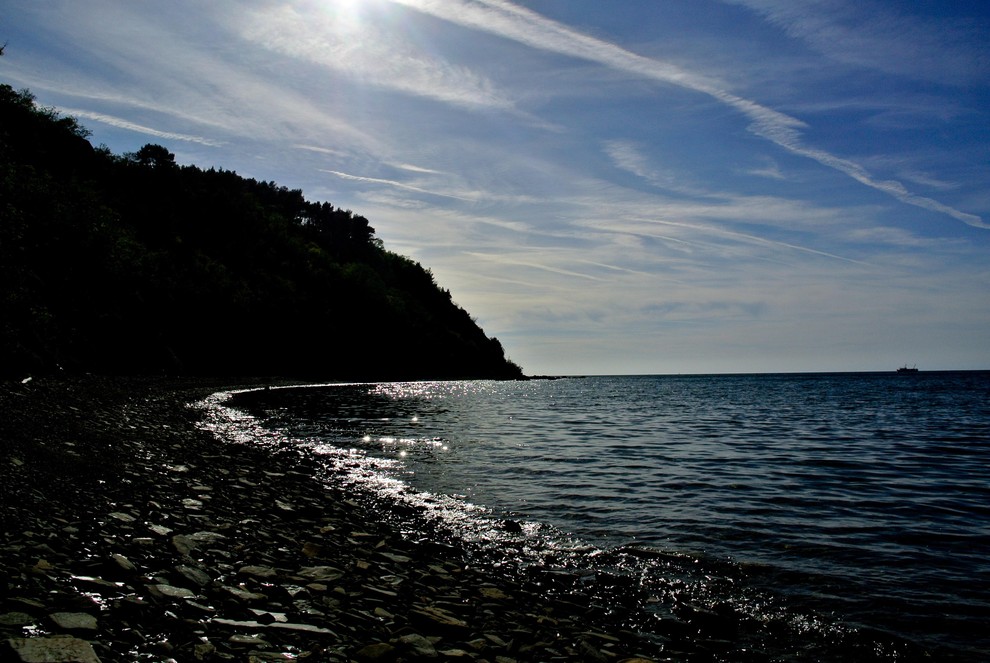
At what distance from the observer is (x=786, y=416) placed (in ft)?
160

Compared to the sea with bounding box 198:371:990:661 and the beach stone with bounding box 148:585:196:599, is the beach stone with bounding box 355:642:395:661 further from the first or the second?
the sea with bounding box 198:371:990:661

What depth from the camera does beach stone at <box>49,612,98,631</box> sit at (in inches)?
183

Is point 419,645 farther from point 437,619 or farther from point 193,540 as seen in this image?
point 193,540

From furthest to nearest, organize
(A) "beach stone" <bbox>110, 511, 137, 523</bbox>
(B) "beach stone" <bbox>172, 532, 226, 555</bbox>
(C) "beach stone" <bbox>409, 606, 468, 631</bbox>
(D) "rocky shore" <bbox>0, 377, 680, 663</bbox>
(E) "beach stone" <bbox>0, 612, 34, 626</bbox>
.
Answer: (A) "beach stone" <bbox>110, 511, 137, 523</bbox> → (B) "beach stone" <bbox>172, 532, 226, 555</bbox> → (C) "beach stone" <bbox>409, 606, 468, 631</bbox> → (D) "rocky shore" <bbox>0, 377, 680, 663</bbox> → (E) "beach stone" <bbox>0, 612, 34, 626</bbox>

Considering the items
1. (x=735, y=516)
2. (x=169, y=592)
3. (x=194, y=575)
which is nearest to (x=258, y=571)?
(x=194, y=575)

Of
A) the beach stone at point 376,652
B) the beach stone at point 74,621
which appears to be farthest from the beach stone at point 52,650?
the beach stone at point 376,652

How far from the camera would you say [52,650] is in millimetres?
4160

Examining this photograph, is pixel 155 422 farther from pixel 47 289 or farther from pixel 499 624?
pixel 47 289

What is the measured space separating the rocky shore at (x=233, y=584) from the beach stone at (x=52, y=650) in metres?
0.01

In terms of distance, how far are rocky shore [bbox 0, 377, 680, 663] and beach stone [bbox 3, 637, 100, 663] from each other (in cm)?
1

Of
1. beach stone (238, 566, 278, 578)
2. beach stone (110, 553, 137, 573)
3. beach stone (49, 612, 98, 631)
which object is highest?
beach stone (49, 612, 98, 631)

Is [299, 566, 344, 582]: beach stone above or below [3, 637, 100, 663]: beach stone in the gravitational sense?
below

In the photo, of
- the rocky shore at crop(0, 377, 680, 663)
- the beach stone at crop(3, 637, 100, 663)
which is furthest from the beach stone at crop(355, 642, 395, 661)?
the beach stone at crop(3, 637, 100, 663)

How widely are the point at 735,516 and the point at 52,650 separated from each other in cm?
1330
